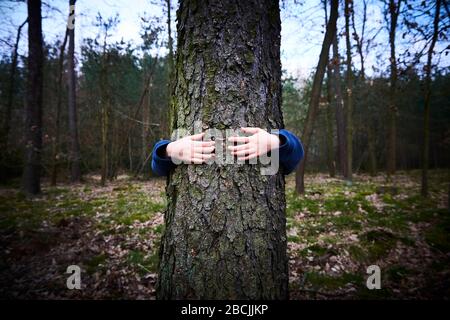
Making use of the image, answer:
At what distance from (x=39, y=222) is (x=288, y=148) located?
21.9ft

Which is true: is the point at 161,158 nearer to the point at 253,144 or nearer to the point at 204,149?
the point at 204,149

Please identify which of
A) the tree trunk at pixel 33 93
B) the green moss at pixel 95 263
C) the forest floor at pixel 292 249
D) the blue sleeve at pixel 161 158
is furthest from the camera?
the tree trunk at pixel 33 93

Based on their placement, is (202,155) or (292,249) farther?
(292,249)

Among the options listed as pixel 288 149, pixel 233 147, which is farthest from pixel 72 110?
pixel 288 149

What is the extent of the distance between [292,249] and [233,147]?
376 cm

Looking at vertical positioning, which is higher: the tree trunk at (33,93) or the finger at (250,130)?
the tree trunk at (33,93)

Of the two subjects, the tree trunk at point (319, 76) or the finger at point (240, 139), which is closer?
the finger at point (240, 139)

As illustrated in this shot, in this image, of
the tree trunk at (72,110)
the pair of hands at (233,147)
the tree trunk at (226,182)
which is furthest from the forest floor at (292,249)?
the tree trunk at (72,110)

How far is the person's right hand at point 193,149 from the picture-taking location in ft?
5.06

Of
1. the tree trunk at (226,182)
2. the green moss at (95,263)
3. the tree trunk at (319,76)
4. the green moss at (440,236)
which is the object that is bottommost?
the green moss at (95,263)

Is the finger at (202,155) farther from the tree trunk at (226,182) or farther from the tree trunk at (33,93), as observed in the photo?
the tree trunk at (33,93)

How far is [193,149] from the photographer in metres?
1.55

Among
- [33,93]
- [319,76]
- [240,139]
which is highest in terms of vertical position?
[319,76]

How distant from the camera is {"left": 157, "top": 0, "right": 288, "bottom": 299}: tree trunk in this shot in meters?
1.51
